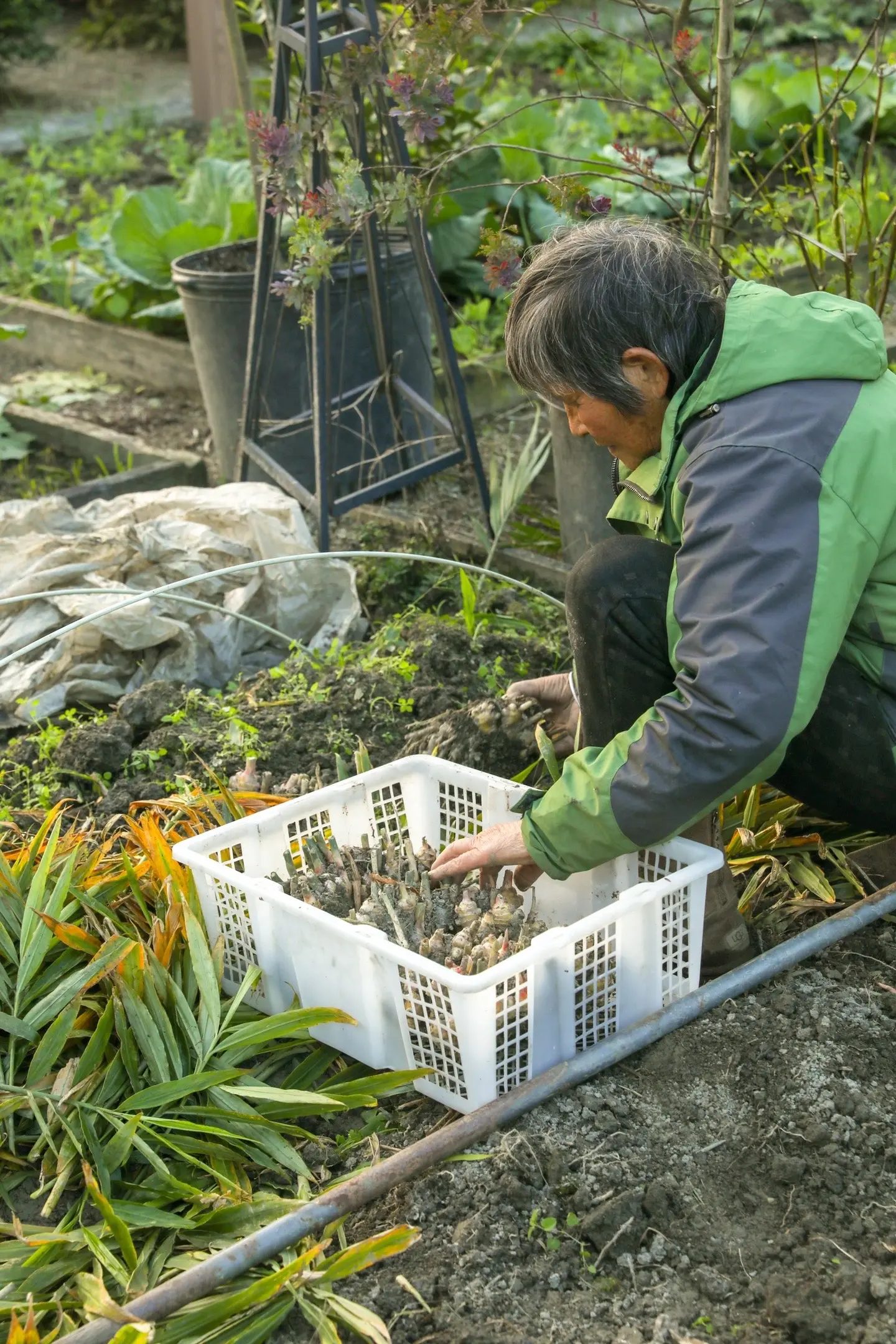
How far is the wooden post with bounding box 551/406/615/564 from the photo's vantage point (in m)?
3.57

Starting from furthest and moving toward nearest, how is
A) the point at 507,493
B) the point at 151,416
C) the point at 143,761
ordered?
the point at 151,416
the point at 507,493
the point at 143,761

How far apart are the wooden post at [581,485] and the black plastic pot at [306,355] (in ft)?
2.33

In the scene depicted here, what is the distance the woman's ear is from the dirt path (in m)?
0.98

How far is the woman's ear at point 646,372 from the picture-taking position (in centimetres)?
200

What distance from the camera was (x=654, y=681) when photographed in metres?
2.23

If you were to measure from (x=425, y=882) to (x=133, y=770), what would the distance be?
103 centimetres

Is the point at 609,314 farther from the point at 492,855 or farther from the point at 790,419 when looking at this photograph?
the point at 492,855

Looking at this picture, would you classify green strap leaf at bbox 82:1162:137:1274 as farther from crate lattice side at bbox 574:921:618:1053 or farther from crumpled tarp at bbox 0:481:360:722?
crumpled tarp at bbox 0:481:360:722

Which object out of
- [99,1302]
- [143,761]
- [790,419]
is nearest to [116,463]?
[143,761]

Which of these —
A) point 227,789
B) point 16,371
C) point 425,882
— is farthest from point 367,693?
point 16,371

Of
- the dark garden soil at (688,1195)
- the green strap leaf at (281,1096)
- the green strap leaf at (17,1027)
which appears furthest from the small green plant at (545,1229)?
the green strap leaf at (17,1027)

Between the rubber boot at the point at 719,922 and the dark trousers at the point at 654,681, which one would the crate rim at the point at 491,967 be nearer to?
the rubber boot at the point at 719,922

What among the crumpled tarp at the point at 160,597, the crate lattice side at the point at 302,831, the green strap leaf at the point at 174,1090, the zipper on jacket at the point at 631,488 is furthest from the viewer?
the crumpled tarp at the point at 160,597

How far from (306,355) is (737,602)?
9.41 ft
